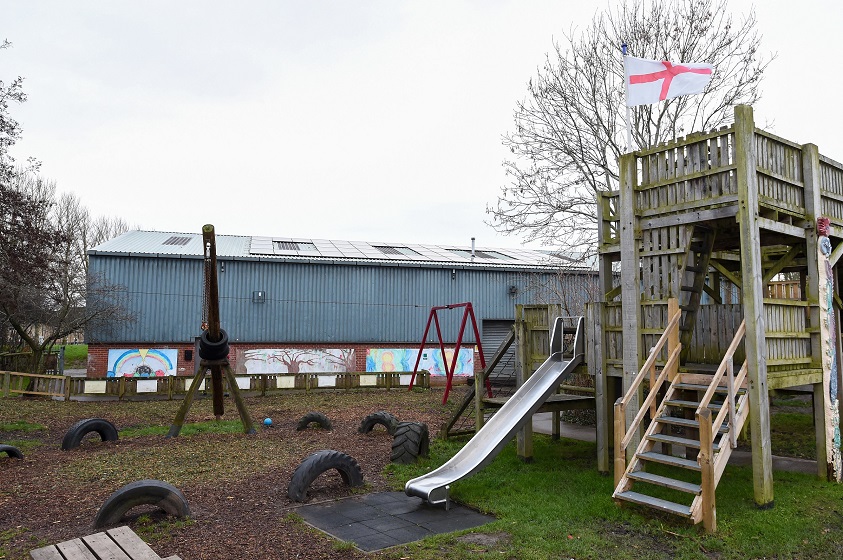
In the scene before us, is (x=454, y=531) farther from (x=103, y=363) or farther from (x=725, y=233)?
(x=103, y=363)

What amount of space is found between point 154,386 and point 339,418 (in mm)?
8293

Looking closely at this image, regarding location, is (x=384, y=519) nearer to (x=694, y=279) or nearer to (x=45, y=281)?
(x=694, y=279)

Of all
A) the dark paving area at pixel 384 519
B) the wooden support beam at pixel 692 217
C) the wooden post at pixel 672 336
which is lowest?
the dark paving area at pixel 384 519

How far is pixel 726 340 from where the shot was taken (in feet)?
29.3

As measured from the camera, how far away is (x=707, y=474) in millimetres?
6363

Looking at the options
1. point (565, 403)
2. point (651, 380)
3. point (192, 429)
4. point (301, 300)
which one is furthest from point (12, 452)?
point (301, 300)

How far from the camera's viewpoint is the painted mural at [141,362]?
73.5 feet

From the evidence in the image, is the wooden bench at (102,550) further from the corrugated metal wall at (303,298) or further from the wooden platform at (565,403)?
the corrugated metal wall at (303,298)

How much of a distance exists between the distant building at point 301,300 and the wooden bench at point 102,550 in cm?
1711

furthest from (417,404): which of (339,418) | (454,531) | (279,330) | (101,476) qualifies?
(454,531)

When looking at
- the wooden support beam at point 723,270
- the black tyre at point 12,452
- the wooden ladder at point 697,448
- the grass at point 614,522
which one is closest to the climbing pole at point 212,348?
the black tyre at point 12,452

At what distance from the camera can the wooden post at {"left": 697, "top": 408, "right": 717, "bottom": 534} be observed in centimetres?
630

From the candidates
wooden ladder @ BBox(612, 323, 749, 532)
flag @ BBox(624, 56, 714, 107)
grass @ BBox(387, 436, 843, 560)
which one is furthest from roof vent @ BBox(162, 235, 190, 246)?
wooden ladder @ BBox(612, 323, 749, 532)

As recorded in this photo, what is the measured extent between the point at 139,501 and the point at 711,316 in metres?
8.25
